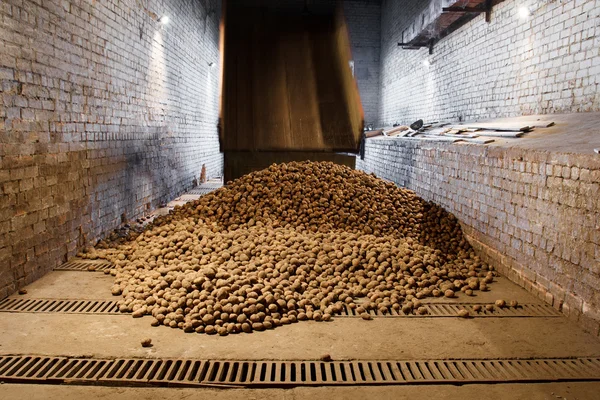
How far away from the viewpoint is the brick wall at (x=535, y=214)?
2.84 meters

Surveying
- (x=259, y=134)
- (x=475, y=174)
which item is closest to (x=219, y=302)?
(x=475, y=174)

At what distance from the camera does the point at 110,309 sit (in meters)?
3.11

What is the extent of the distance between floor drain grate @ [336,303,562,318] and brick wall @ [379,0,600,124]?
11.1ft

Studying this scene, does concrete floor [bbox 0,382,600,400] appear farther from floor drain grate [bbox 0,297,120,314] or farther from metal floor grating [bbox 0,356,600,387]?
floor drain grate [bbox 0,297,120,314]

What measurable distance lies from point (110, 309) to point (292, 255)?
148 centimetres

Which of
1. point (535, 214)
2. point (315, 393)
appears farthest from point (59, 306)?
point (535, 214)

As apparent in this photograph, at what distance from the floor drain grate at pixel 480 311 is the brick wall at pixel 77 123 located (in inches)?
99.3

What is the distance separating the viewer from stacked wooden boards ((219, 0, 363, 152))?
22.1ft

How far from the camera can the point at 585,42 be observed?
557cm

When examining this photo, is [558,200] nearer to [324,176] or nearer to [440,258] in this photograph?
[440,258]

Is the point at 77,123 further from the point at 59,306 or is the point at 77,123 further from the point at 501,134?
the point at 501,134

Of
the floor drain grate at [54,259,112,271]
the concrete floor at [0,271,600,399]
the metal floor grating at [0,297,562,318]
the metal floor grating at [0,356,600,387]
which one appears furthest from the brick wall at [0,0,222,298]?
the metal floor grating at [0,356,600,387]

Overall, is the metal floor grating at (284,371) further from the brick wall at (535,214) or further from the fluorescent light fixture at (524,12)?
the fluorescent light fixture at (524,12)

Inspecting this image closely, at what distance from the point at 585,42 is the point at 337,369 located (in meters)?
5.43
